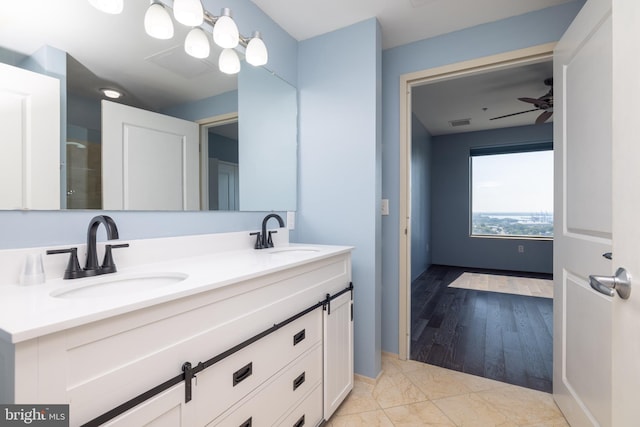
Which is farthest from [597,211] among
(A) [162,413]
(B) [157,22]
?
(B) [157,22]

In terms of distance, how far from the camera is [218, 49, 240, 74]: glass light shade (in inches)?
65.5

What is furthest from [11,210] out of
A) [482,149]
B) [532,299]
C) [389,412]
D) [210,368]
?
[482,149]

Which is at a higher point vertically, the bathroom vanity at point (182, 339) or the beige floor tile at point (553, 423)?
the bathroom vanity at point (182, 339)

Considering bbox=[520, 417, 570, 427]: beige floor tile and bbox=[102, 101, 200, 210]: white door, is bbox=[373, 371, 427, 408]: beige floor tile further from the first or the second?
bbox=[102, 101, 200, 210]: white door

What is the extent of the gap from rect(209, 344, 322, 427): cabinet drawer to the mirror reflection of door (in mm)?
889

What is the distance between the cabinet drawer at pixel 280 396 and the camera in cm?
98

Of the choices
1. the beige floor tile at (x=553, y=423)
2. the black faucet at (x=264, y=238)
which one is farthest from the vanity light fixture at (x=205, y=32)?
the beige floor tile at (x=553, y=423)

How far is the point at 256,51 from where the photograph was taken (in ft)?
5.61

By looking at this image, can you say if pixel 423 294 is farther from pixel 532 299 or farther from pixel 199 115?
pixel 199 115

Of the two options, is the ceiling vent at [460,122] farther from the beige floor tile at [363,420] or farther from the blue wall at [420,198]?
the beige floor tile at [363,420]

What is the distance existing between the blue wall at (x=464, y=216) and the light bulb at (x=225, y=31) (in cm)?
497

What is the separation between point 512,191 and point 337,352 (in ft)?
16.7

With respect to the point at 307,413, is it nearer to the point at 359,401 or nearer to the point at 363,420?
the point at 363,420

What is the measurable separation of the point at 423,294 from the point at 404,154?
7.51 feet
